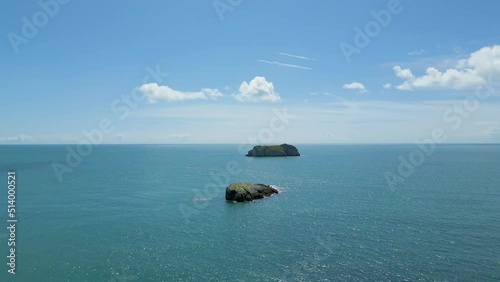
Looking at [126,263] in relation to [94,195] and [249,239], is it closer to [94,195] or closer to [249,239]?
[249,239]

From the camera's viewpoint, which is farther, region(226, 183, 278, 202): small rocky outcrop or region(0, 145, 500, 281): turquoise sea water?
region(226, 183, 278, 202): small rocky outcrop

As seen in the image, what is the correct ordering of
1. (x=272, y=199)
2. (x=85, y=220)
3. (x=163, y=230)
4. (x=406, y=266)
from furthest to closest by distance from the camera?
(x=272, y=199), (x=85, y=220), (x=163, y=230), (x=406, y=266)

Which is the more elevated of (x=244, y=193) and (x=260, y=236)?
(x=244, y=193)

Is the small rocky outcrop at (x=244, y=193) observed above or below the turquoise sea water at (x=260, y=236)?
above

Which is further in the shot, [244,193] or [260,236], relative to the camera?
[244,193]

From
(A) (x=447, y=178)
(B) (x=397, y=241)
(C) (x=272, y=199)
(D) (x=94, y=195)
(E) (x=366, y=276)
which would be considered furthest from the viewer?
(A) (x=447, y=178)

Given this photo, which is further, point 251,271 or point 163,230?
point 163,230

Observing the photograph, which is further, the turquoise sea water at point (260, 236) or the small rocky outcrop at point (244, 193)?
the small rocky outcrop at point (244, 193)

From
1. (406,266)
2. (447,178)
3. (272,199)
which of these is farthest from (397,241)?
(447,178)

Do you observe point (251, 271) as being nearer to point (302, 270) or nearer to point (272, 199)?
point (302, 270)

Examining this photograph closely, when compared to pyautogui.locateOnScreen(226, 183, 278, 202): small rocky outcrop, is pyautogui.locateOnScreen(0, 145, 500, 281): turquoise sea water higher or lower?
lower

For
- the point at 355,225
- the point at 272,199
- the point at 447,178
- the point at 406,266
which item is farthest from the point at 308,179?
the point at 406,266
